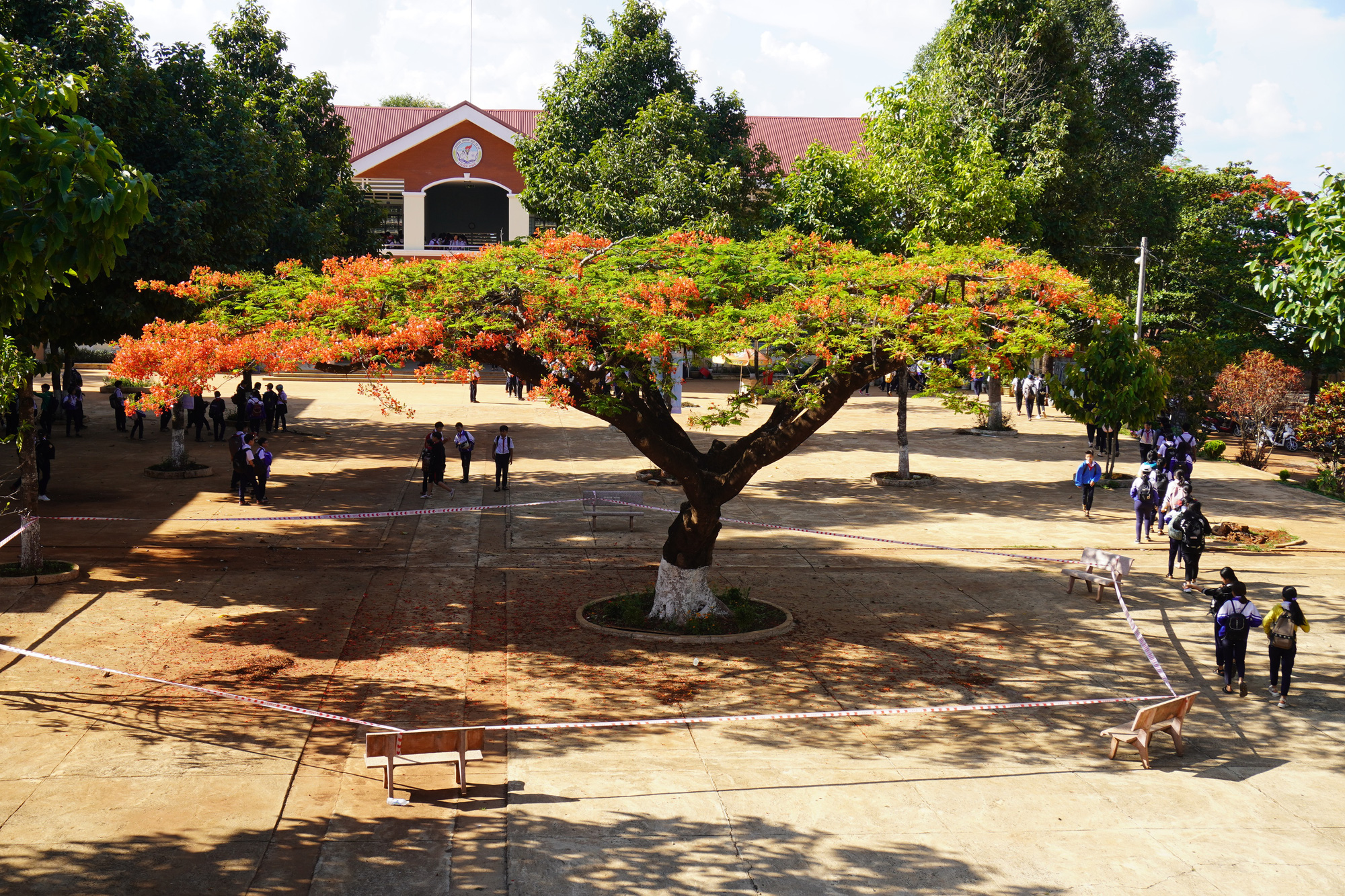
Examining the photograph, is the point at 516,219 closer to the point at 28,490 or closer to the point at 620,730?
the point at 28,490

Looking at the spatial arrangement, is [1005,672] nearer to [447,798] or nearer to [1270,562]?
[447,798]

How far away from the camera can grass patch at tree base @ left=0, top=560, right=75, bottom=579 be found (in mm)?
13984

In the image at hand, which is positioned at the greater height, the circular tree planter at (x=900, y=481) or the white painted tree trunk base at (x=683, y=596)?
the circular tree planter at (x=900, y=481)

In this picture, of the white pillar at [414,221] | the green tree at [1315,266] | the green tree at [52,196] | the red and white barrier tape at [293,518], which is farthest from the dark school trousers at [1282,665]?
the white pillar at [414,221]

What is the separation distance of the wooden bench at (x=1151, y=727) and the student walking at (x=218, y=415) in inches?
938

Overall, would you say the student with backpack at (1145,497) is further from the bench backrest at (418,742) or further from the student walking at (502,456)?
the bench backrest at (418,742)

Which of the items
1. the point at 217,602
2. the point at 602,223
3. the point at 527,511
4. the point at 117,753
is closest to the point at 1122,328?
the point at 602,223

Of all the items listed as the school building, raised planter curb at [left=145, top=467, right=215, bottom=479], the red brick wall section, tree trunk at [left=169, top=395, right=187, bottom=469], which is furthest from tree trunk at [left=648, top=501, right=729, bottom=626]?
the red brick wall section

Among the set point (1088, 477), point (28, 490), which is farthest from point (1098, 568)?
point (28, 490)

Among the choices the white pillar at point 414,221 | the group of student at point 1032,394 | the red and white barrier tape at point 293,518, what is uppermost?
the white pillar at point 414,221

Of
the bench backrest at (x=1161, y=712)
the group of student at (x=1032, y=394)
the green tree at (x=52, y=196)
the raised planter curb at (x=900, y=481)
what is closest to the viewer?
the green tree at (x=52, y=196)

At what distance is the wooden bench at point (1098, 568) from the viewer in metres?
14.5

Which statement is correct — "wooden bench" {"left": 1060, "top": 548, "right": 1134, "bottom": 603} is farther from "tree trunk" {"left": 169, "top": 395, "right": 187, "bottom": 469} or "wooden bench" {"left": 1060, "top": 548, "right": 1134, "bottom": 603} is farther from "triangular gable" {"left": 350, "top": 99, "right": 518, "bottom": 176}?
"triangular gable" {"left": 350, "top": 99, "right": 518, "bottom": 176}

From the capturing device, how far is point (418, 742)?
8258 mm
